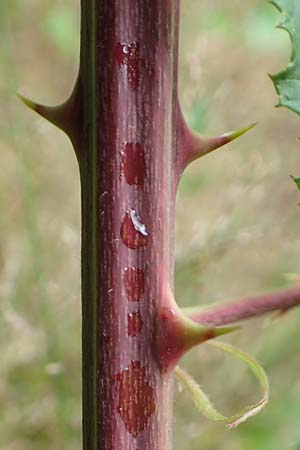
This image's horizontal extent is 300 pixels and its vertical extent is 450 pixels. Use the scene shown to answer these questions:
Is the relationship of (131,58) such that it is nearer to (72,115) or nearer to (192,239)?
(72,115)

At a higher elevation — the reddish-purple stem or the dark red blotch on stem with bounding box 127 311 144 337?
the dark red blotch on stem with bounding box 127 311 144 337

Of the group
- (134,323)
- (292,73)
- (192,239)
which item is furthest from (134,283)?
(192,239)

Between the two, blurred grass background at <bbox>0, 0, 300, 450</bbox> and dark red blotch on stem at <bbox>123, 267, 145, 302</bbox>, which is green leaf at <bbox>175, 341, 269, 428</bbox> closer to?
dark red blotch on stem at <bbox>123, 267, 145, 302</bbox>

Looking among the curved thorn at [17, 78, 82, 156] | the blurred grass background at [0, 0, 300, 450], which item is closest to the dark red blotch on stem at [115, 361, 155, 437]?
the curved thorn at [17, 78, 82, 156]

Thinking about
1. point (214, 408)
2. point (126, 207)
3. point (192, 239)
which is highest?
point (126, 207)

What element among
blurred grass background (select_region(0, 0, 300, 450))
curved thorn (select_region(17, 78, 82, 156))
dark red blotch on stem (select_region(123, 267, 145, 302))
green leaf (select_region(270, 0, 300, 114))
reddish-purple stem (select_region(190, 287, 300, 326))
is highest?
green leaf (select_region(270, 0, 300, 114))

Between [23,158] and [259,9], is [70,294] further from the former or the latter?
[259,9]
